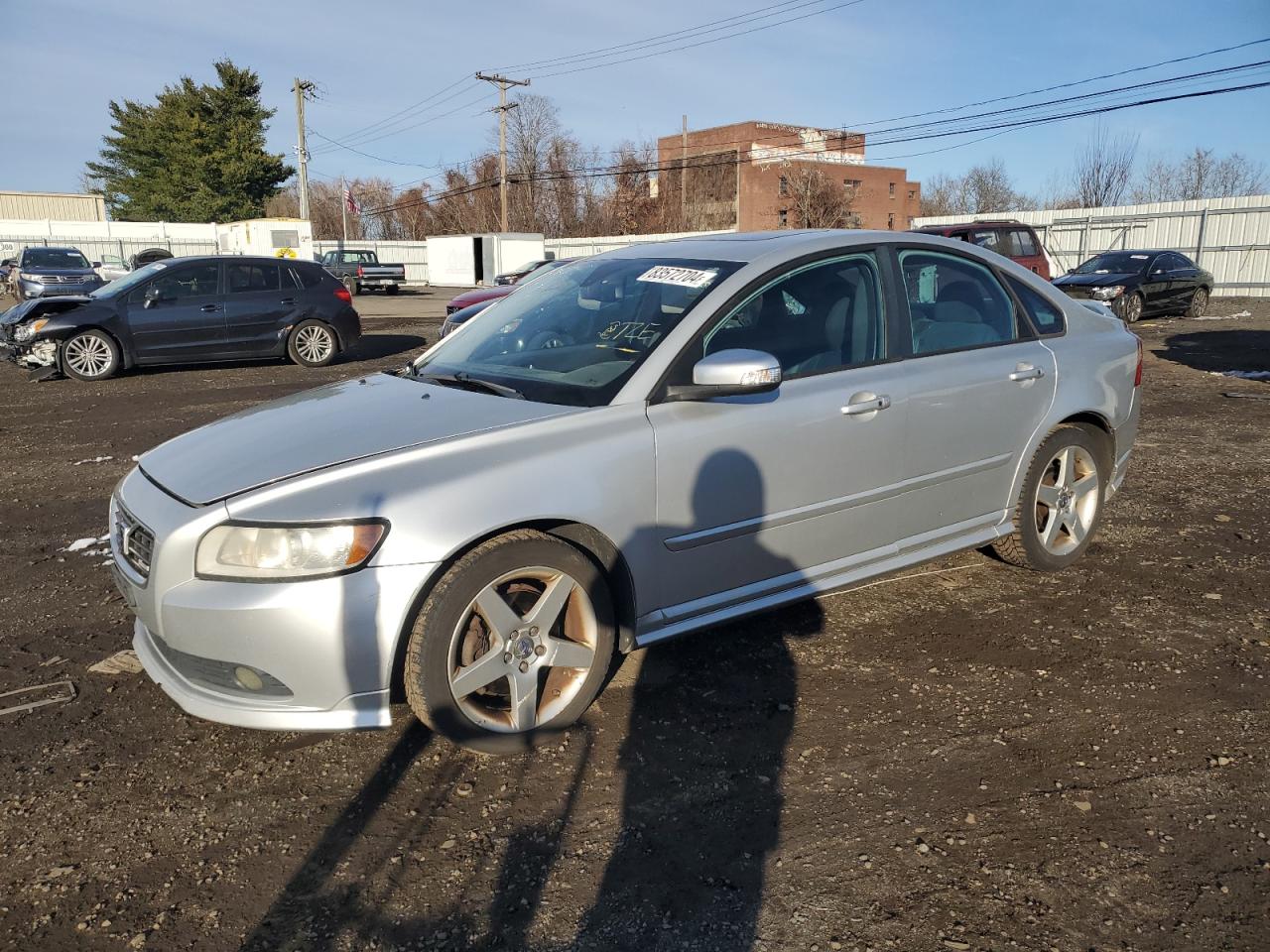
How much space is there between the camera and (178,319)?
495 inches

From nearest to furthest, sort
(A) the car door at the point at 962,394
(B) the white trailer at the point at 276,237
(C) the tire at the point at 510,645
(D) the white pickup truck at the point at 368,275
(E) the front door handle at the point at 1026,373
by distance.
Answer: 1. (C) the tire at the point at 510,645
2. (A) the car door at the point at 962,394
3. (E) the front door handle at the point at 1026,373
4. (D) the white pickup truck at the point at 368,275
5. (B) the white trailer at the point at 276,237

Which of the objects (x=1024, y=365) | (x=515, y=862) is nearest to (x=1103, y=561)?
(x=1024, y=365)

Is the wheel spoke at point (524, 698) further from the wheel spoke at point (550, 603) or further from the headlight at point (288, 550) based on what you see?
the headlight at point (288, 550)

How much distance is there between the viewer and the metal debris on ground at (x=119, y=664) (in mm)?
3711

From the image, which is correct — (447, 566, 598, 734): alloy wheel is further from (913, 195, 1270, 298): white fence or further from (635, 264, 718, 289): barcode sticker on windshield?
(913, 195, 1270, 298): white fence

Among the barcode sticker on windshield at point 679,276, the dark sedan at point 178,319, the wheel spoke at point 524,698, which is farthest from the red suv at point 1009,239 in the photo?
the wheel spoke at point 524,698

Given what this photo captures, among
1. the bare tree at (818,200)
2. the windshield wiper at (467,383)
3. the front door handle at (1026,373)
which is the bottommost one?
the front door handle at (1026,373)

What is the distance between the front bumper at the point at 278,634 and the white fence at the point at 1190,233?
27.5 m

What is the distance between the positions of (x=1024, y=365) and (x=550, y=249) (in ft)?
144

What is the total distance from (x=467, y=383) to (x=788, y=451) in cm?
125

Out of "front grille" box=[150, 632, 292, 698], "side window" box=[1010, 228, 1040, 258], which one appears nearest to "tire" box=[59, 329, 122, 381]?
"front grille" box=[150, 632, 292, 698]

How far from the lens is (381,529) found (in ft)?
8.97

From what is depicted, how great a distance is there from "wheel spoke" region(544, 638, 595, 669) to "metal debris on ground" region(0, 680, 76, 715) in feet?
6.10

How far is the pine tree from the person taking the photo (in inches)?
2175
